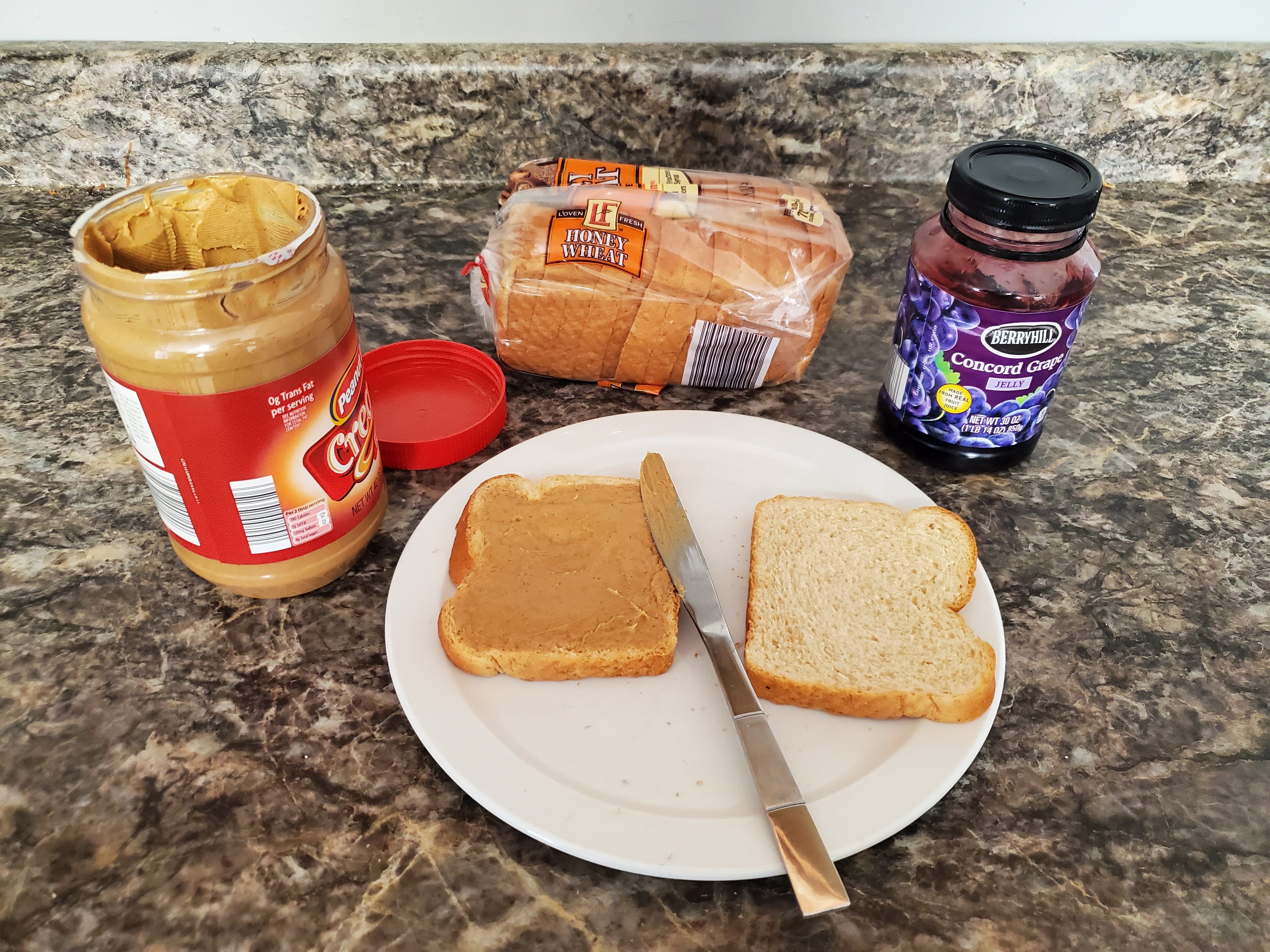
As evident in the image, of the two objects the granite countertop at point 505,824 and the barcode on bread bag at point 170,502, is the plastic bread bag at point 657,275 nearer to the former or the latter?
the granite countertop at point 505,824

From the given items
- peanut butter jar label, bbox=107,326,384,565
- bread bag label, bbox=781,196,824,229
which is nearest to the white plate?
peanut butter jar label, bbox=107,326,384,565

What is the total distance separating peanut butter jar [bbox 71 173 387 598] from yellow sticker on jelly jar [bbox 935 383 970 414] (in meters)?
0.69

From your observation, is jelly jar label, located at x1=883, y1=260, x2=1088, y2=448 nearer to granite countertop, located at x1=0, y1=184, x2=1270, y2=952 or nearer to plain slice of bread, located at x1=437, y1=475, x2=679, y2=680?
granite countertop, located at x1=0, y1=184, x2=1270, y2=952

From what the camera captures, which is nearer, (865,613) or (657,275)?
(865,613)

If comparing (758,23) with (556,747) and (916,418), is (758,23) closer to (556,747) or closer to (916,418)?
(916,418)

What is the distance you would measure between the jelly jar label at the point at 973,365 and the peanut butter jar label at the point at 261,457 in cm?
66

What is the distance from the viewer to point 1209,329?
1.46m

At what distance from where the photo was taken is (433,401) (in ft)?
4.20

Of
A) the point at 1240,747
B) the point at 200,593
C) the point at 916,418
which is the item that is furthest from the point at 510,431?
the point at 1240,747

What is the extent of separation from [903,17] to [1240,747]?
53.0 inches

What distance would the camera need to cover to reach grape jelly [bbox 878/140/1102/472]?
95 centimetres

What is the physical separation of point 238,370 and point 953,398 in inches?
32.0

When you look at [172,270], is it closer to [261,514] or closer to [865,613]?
[261,514]

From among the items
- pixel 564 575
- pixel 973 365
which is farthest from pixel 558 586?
pixel 973 365
